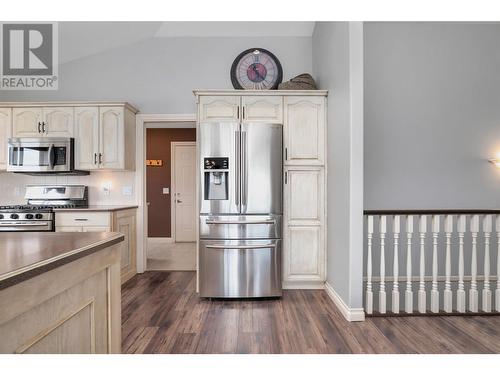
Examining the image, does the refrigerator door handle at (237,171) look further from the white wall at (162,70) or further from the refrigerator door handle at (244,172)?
the white wall at (162,70)

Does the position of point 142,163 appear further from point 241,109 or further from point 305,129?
point 305,129

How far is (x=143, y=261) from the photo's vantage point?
407 centimetres

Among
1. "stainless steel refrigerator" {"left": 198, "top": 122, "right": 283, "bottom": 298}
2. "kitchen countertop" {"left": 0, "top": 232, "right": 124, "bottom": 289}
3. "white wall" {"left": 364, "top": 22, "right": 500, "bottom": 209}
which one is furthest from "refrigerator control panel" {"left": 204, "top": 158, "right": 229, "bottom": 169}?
"white wall" {"left": 364, "top": 22, "right": 500, "bottom": 209}

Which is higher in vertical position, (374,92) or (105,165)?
(374,92)

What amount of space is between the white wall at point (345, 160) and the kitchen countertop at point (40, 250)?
188 cm

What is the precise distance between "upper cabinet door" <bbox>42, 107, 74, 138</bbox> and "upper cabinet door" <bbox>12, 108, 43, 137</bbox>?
7 centimetres

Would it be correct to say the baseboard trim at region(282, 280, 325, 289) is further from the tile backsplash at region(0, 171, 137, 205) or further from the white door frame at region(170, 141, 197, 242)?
the white door frame at region(170, 141, 197, 242)

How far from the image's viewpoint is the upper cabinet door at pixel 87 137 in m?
3.61

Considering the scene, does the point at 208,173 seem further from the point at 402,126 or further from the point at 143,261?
the point at 402,126

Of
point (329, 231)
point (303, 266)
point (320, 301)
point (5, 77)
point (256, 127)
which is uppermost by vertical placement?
point (5, 77)

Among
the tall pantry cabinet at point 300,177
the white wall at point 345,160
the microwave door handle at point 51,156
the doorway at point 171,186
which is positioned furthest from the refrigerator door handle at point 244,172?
the doorway at point 171,186
